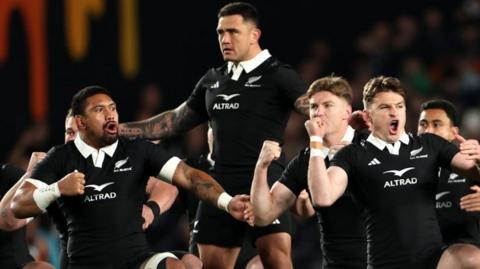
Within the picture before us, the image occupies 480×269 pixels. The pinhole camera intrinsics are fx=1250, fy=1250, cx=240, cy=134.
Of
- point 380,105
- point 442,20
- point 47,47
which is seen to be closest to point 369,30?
point 442,20

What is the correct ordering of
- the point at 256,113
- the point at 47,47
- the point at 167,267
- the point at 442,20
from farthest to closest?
the point at 442,20
the point at 47,47
the point at 256,113
the point at 167,267

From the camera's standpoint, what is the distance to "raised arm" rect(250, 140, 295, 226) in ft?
26.4

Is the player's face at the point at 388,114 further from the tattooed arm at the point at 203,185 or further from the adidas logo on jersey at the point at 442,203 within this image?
the adidas logo on jersey at the point at 442,203

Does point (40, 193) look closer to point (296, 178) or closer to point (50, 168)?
point (50, 168)

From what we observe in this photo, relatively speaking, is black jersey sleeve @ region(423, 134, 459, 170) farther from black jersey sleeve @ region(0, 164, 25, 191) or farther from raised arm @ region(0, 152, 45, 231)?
black jersey sleeve @ region(0, 164, 25, 191)

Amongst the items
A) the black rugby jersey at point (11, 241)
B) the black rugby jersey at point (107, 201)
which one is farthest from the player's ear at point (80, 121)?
the black rugby jersey at point (11, 241)

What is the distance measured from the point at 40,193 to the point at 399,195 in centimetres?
233

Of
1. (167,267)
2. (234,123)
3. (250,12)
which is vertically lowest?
(167,267)

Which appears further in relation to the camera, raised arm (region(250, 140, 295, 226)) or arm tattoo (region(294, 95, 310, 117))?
arm tattoo (region(294, 95, 310, 117))

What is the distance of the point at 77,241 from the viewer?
8.31 m

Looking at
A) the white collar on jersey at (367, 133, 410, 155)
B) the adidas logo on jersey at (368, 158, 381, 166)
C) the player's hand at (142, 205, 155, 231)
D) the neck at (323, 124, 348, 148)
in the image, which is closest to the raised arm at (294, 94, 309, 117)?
the neck at (323, 124, 348, 148)

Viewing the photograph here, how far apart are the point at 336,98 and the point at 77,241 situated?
1986mm

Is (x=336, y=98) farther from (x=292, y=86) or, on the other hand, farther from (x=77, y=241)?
(x=77, y=241)

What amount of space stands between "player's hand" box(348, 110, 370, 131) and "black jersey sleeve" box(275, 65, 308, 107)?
40cm
